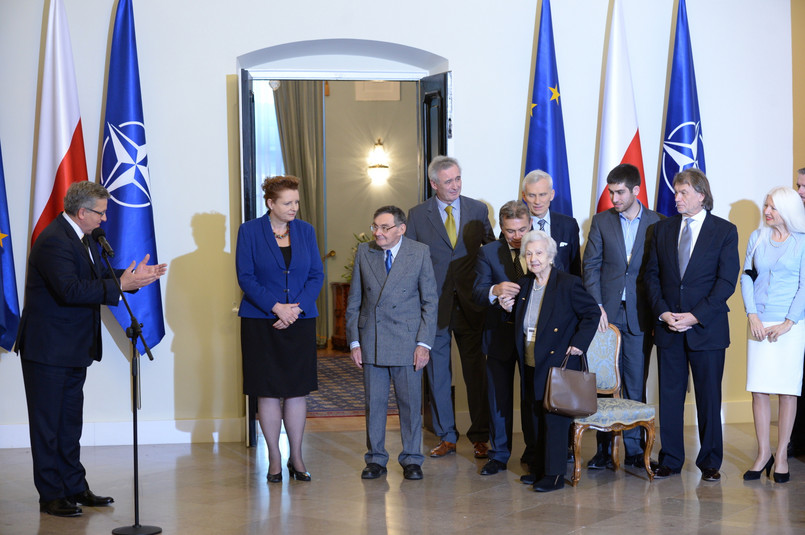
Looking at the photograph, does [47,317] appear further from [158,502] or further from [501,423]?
[501,423]

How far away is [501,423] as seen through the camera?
203 inches

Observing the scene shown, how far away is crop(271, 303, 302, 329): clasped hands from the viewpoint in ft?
15.8

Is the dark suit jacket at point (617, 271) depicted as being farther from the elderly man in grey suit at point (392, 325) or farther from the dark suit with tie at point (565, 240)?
the elderly man in grey suit at point (392, 325)

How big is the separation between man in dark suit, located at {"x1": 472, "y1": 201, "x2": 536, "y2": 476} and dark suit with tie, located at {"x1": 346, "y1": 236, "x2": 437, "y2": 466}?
34cm

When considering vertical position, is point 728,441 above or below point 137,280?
below

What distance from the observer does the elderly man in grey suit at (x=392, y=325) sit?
4.91 m

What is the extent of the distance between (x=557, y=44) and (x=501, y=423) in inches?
116

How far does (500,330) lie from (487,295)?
0.22 meters

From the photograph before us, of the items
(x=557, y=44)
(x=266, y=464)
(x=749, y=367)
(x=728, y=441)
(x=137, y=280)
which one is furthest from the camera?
(x=557, y=44)

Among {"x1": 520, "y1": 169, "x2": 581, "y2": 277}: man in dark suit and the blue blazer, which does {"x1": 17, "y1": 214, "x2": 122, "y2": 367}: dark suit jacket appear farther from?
{"x1": 520, "y1": 169, "x2": 581, "y2": 277}: man in dark suit

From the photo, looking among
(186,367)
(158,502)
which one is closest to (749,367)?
(158,502)

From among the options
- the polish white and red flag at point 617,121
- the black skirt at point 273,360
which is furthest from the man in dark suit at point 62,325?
the polish white and red flag at point 617,121

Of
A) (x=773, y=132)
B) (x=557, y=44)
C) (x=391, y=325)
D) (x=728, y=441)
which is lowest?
(x=728, y=441)

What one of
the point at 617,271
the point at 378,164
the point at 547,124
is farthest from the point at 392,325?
Result: the point at 378,164
